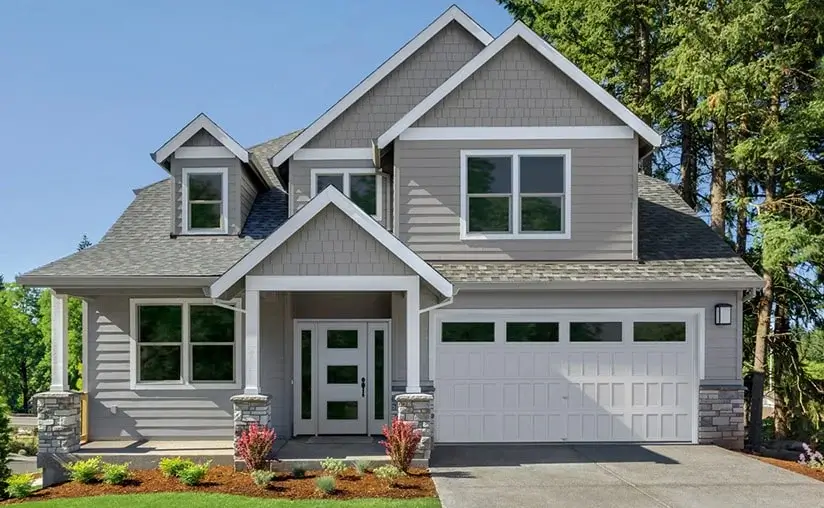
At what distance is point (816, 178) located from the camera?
1439cm

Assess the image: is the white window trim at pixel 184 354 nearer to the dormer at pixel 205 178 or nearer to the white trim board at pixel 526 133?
the dormer at pixel 205 178

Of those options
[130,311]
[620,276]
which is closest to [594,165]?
[620,276]

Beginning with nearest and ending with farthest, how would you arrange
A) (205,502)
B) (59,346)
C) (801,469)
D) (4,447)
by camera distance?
(205,502)
(4,447)
(801,469)
(59,346)

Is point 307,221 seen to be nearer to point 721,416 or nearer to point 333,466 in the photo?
point 333,466

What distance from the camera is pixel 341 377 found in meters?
11.4

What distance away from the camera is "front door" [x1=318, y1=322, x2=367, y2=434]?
11.3 meters

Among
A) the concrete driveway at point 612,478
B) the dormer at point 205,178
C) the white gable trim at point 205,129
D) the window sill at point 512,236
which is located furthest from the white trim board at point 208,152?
the concrete driveway at point 612,478

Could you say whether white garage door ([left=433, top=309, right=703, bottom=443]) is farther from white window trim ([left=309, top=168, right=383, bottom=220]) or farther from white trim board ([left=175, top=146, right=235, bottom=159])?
white trim board ([left=175, top=146, right=235, bottom=159])

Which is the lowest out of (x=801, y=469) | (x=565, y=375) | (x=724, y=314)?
(x=801, y=469)

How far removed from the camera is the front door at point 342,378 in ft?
37.1

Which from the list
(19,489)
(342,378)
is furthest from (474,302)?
(19,489)

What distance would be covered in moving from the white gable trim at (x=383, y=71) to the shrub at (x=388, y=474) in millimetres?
6297

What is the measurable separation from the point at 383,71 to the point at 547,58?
132 inches

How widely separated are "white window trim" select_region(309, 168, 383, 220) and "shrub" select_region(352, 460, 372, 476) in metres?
4.93
